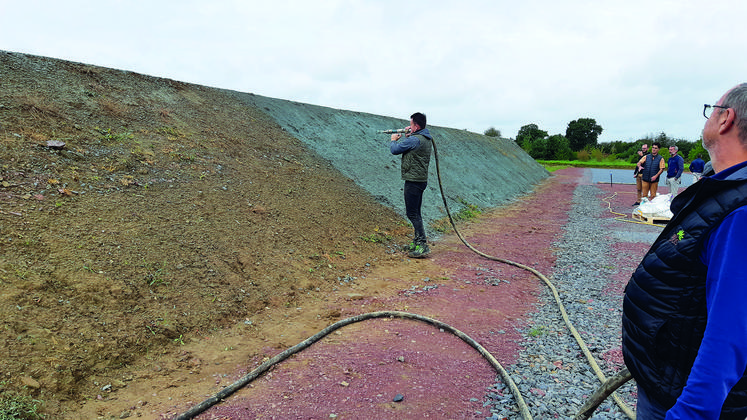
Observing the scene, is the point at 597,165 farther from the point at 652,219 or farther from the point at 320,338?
the point at 320,338

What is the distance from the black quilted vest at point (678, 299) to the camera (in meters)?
1.34

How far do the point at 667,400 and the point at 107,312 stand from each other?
4.39 metres

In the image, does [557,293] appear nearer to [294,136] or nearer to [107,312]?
[107,312]

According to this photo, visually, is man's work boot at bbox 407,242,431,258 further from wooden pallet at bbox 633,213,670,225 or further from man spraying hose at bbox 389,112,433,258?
wooden pallet at bbox 633,213,670,225

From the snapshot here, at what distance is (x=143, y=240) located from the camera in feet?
15.8

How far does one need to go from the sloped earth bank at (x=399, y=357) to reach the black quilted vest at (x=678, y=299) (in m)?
1.69

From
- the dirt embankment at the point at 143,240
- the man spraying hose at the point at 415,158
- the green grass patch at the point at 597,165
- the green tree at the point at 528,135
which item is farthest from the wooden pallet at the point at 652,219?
the green tree at the point at 528,135

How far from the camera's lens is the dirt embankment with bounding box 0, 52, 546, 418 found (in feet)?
11.1

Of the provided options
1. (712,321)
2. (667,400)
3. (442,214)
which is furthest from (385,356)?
(442,214)

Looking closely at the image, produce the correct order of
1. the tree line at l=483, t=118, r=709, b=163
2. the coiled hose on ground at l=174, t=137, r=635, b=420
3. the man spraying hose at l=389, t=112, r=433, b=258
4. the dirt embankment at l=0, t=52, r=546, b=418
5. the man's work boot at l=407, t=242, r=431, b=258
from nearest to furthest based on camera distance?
1. the coiled hose on ground at l=174, t=137, r=635, b=420
2. the dirt embankment at l=0, t=52, r=546, b=418
3. the man spraying hose at l=389, t=112, r=433, b=258
4. the man's work boot at l=407, t=242, r=431, b=258
5. the tree line at l=483, t=118, r=709, b=163

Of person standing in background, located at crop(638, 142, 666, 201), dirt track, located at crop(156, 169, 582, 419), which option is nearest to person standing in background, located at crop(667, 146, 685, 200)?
person standing in background, located at crop(638, 142, 666, 201)

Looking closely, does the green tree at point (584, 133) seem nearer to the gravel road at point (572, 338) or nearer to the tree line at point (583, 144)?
the tree line at point (583, 144)

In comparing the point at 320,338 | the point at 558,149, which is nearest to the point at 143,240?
the point at 320,338

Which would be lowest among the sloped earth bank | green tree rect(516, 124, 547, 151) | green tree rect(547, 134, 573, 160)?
the sloped earth bank
